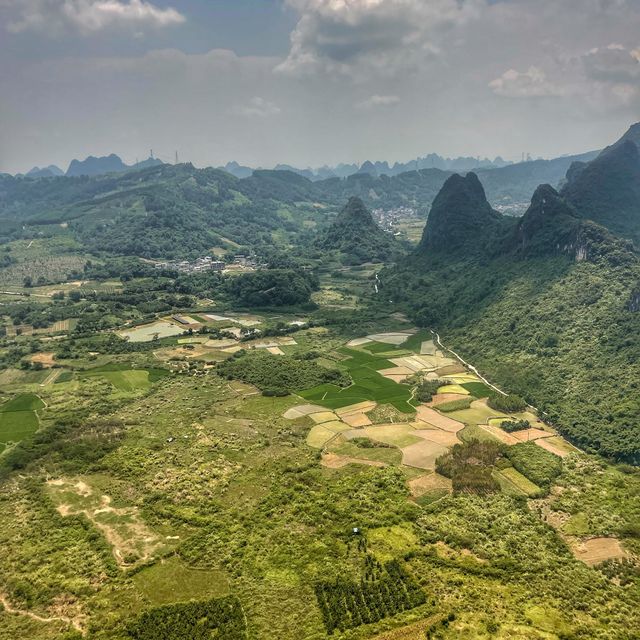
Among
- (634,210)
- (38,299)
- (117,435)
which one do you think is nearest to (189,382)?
(117,435)

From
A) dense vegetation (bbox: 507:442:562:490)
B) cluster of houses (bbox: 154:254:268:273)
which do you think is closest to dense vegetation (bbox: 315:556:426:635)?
dense vegetation (bbox: 507:442:562:490)

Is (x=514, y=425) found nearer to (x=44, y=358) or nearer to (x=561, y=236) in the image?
(x=561, y=236)

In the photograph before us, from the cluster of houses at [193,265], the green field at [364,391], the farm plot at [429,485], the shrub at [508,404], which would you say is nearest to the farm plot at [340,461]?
the farm plot at [429,485]

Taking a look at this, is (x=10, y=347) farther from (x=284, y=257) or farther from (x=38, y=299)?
(x=284, y=257)

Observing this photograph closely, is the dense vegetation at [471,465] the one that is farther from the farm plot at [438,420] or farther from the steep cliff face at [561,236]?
the steep cliff face at [561,236]

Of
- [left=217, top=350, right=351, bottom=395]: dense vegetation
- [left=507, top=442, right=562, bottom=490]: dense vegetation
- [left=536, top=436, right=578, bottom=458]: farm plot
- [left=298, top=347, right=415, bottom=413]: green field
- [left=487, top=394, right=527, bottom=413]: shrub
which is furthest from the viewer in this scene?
[left=217, top=350, right=351, bottom=395]: dense vegetation

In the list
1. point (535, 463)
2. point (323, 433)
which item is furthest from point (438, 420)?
point (323, 433)

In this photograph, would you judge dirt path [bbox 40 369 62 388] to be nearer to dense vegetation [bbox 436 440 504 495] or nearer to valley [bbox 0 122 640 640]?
valley [bbox 0 122 640 640]
